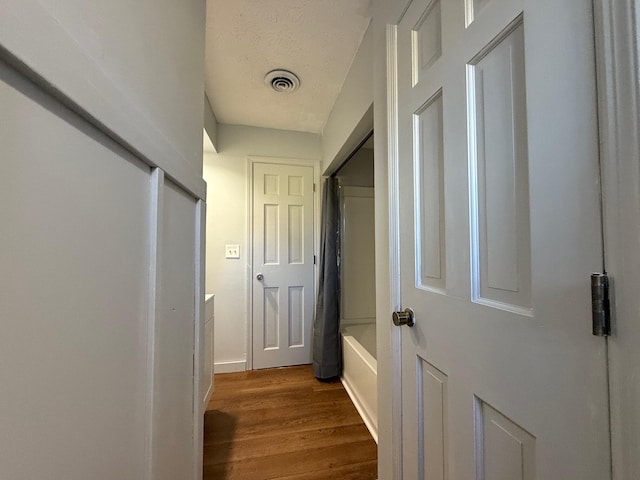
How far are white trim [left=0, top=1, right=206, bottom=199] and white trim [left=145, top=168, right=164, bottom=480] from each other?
0.20ft

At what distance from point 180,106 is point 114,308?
0.60 meters

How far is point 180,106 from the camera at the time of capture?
2.50 ft

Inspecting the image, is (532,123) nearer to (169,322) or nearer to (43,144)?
(43,144)

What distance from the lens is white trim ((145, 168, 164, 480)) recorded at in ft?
Result: 1.81

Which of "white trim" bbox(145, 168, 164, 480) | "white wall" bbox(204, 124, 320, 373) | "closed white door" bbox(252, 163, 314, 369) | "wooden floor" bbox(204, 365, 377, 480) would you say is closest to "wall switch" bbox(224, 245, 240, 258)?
"white wall" bbox(204, 124, 320, 373)

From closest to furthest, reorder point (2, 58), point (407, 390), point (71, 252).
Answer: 1. point (2, 58)
2. point (71, 252)
3. point (407, 390)

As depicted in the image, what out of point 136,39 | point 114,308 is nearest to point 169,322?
point 114,308

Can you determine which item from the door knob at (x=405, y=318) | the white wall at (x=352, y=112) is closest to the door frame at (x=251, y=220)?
the white wall at (x=352, y=112)

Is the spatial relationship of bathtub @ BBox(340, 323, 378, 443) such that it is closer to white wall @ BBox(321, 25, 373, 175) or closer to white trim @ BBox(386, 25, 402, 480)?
white trim @ BBox(386, 25, 402, 480)

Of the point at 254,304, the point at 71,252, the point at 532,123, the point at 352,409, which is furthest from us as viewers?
the point at 254,304

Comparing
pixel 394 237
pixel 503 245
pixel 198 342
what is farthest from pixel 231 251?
pixel 503 245

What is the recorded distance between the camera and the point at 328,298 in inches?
91.8

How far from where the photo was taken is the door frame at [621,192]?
34 centimetres

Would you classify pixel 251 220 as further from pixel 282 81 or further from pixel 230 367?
pixel 230 367
